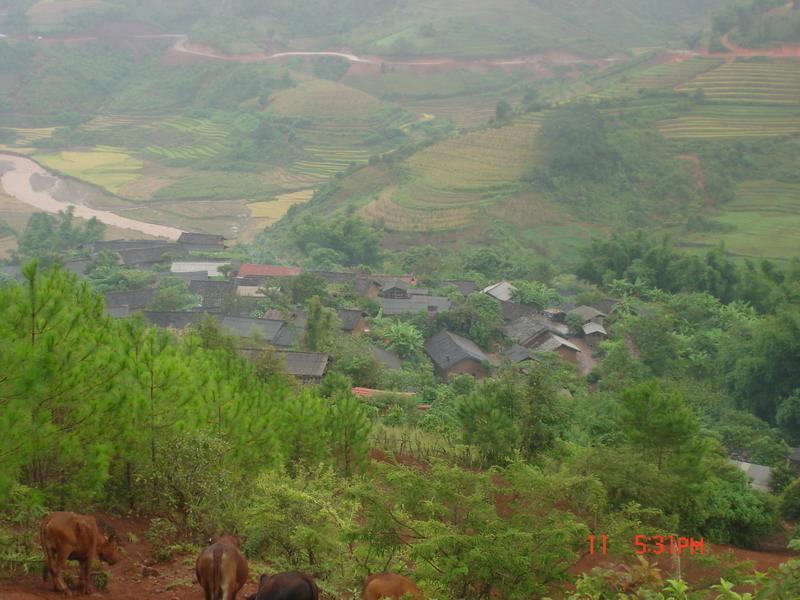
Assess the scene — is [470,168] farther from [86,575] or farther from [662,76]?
[86,575]

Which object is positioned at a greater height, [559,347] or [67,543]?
[67,543]

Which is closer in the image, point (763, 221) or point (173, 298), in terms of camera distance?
point (173, 298)

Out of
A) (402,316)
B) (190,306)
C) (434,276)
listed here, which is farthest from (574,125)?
(190,306)

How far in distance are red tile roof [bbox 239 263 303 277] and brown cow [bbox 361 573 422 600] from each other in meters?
30.3

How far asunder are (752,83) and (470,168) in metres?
20.6

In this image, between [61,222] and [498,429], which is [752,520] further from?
[61,222]

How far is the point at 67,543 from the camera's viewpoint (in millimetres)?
7184

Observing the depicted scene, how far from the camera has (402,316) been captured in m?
33.7

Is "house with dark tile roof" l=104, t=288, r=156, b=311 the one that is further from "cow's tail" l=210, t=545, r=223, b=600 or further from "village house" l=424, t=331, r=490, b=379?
"cow's tail" l=210, t=545, r=223, b=600

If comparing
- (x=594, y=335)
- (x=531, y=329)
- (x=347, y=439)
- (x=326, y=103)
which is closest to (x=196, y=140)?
(x=326, y=103)

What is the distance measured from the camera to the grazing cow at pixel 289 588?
21.9 feet

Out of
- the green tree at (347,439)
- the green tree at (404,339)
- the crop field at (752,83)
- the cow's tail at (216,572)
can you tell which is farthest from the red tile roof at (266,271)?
the crop field at (752,83)
